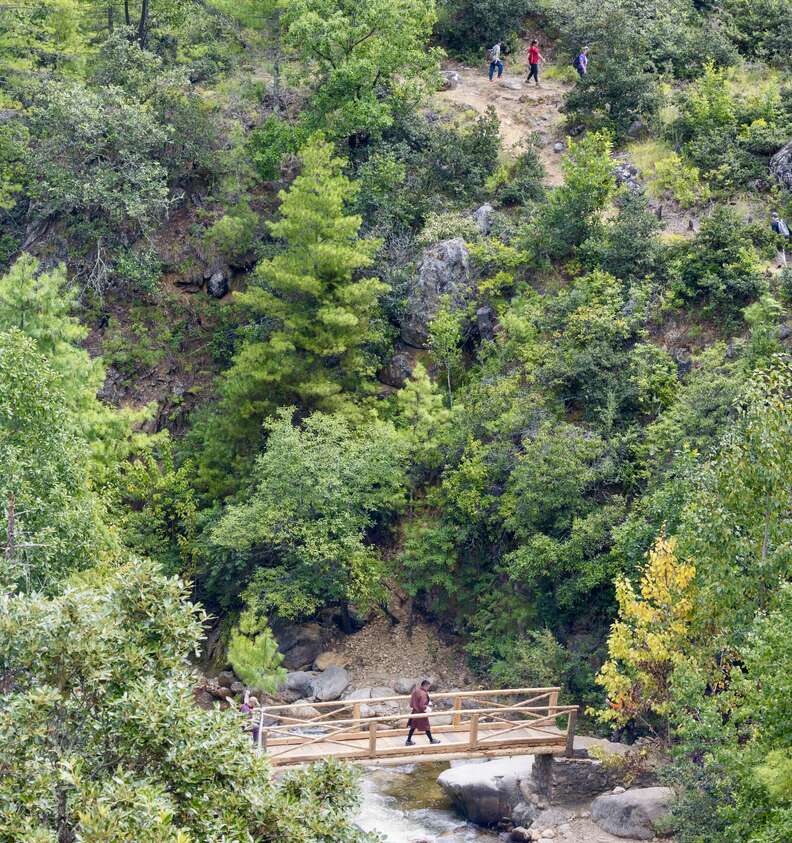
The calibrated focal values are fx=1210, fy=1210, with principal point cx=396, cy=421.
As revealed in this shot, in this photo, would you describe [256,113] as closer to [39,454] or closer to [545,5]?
[545,5]

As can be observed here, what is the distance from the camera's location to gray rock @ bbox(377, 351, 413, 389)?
32.8 metres

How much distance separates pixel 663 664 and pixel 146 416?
15.1 meters

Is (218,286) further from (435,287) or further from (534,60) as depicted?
(534,60)

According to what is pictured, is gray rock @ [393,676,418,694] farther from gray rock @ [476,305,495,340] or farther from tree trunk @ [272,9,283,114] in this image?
tree trunk @ [272,9,283,114]

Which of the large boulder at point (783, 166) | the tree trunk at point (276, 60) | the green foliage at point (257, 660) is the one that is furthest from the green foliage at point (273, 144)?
the green foliage at point (257, 660)

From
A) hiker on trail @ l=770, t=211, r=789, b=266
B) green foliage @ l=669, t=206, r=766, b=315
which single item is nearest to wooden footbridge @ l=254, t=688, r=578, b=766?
green foliage @ l=669, t=206, r=766, b=315

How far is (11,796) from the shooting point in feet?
33.6

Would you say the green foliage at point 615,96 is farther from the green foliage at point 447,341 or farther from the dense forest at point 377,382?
the green foliage at point 447,341

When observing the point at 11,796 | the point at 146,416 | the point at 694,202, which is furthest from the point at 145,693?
the point at 694,202

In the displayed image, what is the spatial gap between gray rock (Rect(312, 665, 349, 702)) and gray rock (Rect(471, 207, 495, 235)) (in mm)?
12792

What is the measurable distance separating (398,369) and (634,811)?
14976 mm

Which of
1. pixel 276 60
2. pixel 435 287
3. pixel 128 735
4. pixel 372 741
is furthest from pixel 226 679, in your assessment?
pixel 276 60

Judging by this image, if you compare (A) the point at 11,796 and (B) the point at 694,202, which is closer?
(A) the point at 11,796

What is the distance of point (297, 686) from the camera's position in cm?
2773
